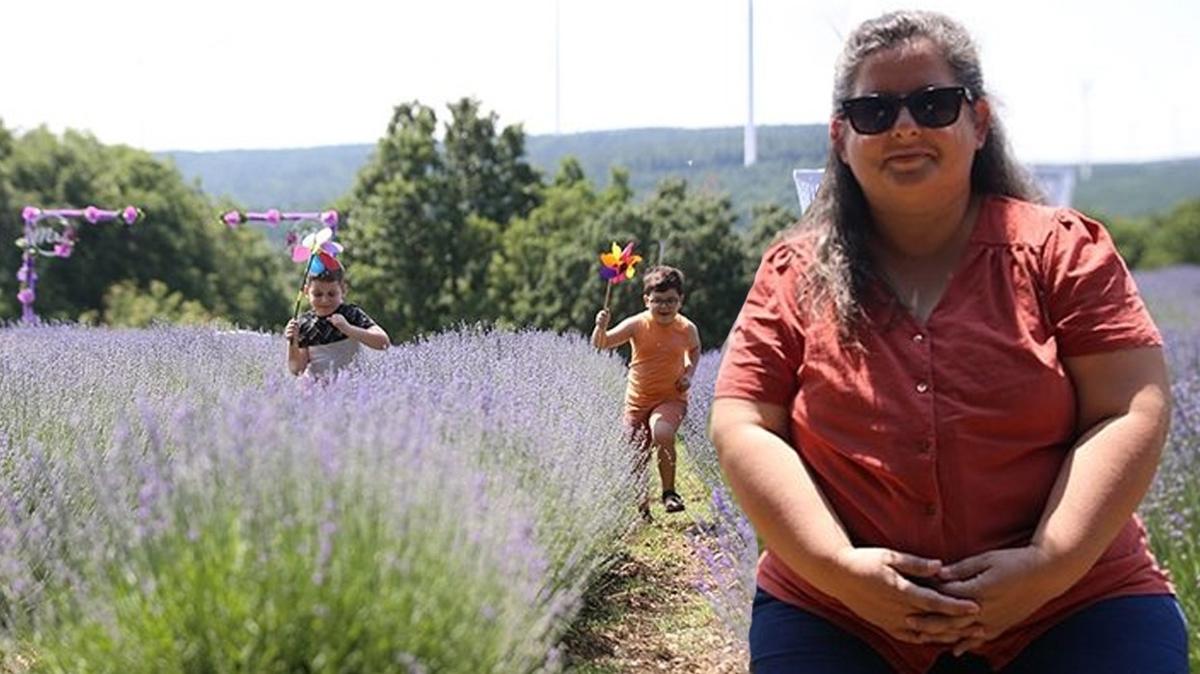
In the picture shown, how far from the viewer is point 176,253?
43.3m

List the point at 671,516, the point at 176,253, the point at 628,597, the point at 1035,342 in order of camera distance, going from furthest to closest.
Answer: the point at 176,253
the point at 671,516
the point at 628,597
the point at 1035,342

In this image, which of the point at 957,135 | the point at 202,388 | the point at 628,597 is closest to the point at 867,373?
the point at 957,135

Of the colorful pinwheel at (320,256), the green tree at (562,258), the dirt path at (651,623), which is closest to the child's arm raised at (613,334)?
the colorful pinwheel at (320,256)

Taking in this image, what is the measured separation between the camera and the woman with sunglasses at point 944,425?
6.12ft

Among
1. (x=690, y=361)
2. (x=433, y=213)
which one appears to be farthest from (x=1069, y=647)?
(x=433, y=213)

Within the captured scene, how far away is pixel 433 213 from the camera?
1650 inches

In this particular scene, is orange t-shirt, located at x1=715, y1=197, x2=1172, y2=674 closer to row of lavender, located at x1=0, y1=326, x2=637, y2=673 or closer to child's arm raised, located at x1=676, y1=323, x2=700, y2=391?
row of lavender, located at x1=0, y1=326, x2=637, y2=673

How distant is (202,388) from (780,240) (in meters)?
2.81

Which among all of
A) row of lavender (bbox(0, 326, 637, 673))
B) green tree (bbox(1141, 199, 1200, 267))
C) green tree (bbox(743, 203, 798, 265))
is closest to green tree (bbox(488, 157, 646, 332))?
green tree (bbox(743, 203, 798, 265))

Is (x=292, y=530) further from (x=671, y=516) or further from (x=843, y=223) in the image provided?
(x=671, y=516)

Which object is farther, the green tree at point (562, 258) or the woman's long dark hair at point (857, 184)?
the green tree at point (562, 258)

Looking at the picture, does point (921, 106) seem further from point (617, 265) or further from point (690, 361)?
point (617, 265)

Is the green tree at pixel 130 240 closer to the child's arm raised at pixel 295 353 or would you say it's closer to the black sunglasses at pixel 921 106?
A: the child's arm raised at pixel 295 353

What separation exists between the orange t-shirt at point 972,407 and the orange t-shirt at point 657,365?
413 cm
